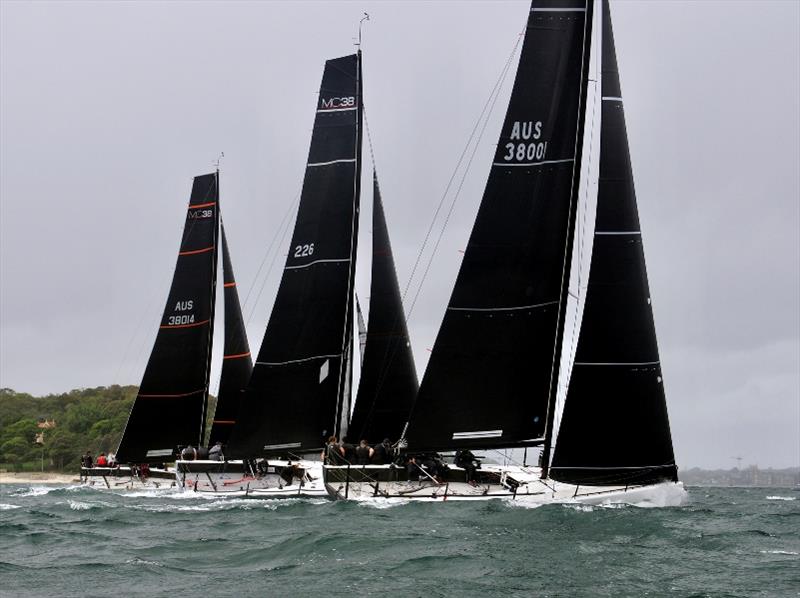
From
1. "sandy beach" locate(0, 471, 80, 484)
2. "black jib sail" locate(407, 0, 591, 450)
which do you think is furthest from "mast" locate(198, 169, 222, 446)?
"sandy beach" locate(0, 471, 80, 484)

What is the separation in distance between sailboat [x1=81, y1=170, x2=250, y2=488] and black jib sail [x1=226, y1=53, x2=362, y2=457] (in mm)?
11195

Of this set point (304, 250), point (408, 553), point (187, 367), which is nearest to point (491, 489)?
point (408, 553)

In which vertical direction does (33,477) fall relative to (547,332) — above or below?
below

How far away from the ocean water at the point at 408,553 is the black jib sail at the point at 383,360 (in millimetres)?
8035

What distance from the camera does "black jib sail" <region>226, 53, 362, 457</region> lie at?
34125 millimetres

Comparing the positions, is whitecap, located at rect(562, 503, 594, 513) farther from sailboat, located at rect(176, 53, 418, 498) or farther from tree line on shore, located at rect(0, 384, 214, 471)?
tree line on shore, located at rect(0, 384, 214, 471)

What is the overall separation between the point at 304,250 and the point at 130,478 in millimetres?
15119

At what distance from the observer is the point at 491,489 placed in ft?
82.9

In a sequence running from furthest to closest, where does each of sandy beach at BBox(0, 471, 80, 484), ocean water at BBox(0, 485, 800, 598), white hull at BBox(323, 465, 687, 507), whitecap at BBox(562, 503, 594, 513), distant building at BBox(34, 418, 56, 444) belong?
distant building at BBox(34, 418, 56, 444) → sandy beach at BBox(0, 471, 80, 484) → white hull at BBox(323, 465, 687, 507) → whitecap at BBox(562, 503, 594, 513) → ocean water at BBox(0, 485, 800, 598)

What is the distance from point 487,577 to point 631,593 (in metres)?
2.15

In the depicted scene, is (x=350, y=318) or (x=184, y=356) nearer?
(x=350, y=318)

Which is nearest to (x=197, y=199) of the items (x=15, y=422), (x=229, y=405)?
(x=229, y=405)

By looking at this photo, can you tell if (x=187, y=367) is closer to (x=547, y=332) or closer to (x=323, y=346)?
(x=323, y=346)

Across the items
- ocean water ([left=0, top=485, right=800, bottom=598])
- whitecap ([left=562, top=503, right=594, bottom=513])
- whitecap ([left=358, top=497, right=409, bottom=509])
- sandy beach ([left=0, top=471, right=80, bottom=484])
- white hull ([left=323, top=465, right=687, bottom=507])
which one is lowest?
sandy beach ([left=0, top=471, right=80, bottom=484])
